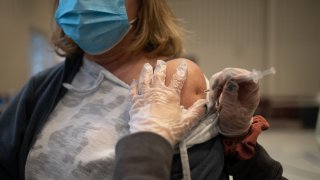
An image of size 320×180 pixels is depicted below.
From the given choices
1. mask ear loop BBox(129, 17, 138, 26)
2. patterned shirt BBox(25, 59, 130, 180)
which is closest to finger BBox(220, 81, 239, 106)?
patterned shirt BBox(25, 59, 130, 180)

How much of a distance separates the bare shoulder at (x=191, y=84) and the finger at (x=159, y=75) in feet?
0.05

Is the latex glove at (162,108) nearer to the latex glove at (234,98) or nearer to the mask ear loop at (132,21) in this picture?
the latex glove at (234,98)

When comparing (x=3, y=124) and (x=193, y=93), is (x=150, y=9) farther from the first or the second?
(x=3, y=124)

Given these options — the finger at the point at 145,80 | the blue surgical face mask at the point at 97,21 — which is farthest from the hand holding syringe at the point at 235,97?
the blue surgical face mask at the point at 97,21

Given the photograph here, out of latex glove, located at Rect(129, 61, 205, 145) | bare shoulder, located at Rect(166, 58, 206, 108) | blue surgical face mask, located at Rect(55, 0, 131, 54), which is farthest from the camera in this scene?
blue surgical face mask, located at Rect(55, 0, 131, 54)

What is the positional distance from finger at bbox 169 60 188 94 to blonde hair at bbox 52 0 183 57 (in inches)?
6.4

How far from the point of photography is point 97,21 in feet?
2.71

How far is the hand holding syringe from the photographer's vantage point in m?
0.63

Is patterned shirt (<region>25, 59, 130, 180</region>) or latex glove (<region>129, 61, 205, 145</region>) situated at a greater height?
latex glove (<region>129, 61, 205, 145</region>)

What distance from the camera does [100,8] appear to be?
826mm

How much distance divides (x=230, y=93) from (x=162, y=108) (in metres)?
0.13

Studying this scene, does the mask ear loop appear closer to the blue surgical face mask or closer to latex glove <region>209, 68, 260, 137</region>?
the blue surgical face mask

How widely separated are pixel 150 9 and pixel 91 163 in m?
0.40

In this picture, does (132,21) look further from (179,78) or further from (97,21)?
(179,78)
